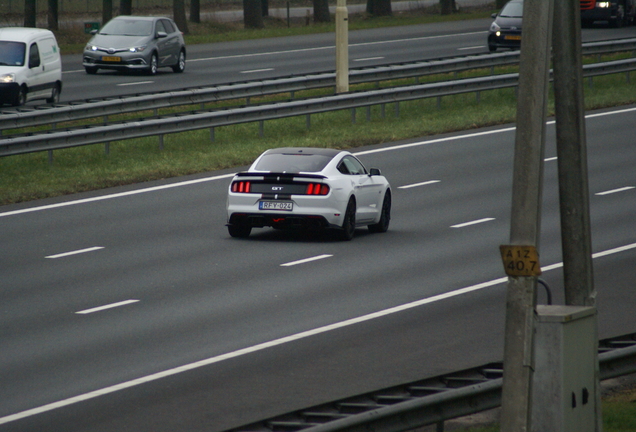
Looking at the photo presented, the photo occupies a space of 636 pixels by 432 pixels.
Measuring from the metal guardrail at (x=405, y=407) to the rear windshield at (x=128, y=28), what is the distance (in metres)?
30.7

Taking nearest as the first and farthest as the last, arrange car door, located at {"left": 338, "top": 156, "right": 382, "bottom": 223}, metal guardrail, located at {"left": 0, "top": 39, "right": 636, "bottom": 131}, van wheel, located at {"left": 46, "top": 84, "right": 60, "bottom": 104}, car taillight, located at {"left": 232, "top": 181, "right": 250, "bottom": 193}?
car taillight, located at {"left": 232, "top": 181, "right": 250, "bottom": 193}
car door, located at {"left": 338, "top": 156, "right": 382, "bottom": 223}
metal guardrail, located at {"left": 0, "top": 39, "right": 636, "bottom": 131}
van wheel, located at {"left": 46, "top": 84, "right": 60, "bottom": 104}

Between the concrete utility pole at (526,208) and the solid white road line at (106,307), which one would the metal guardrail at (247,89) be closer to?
the solid white road line at (106,307)

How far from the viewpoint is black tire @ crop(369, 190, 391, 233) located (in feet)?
62.2

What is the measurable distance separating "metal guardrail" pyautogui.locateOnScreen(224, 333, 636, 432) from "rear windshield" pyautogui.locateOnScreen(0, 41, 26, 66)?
23.0 m

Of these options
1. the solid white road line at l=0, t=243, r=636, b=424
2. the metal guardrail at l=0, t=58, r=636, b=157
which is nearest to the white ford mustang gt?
the solid white road line at l=0, t=243, r=636, b=424

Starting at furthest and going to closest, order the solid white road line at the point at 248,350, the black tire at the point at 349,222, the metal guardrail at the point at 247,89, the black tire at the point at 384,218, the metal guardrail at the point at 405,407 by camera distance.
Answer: the metal guardrail at the point at 247,89
the black tire at the point at 384,218
the black tire at the point at 349,222
the solid white road line at the point at 248,350
the metal guardrail at the point at 405,407

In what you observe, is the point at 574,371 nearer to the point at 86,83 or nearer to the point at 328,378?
the point at 328,378

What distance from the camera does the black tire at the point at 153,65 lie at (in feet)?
126

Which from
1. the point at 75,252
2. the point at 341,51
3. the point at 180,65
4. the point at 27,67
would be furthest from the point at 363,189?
the point at 180,65

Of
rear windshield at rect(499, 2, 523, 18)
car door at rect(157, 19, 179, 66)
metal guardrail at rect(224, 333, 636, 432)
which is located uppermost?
rear windshield at rect(499, 2, 523, 18)

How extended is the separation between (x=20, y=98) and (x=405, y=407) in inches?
927

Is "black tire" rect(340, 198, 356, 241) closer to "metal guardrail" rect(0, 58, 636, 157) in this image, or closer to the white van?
"metal guardrail" rect(0, 58, 636, 157)

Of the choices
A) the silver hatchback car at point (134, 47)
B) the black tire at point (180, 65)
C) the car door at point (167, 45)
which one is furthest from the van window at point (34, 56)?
the black tire at point (180, 65)

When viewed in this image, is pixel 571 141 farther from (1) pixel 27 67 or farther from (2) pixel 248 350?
(1) pixel 27 67
